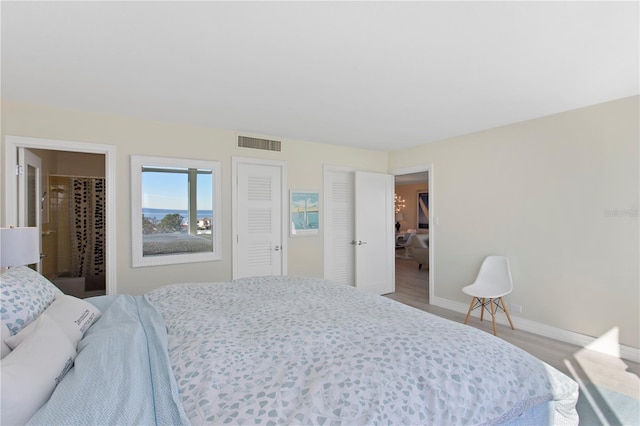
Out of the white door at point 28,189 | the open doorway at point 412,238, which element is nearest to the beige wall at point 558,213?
the open doorway at point 412,238

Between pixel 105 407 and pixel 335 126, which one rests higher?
pixel 335 126

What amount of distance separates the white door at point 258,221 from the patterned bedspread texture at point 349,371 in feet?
7.23

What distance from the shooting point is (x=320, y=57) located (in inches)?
82.6

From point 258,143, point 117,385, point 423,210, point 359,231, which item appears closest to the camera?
point 117,385

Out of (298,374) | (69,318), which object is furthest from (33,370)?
(298,374)

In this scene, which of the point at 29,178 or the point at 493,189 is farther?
the point at 493,189

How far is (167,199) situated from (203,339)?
2.60 m

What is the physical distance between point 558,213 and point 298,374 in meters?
3.40

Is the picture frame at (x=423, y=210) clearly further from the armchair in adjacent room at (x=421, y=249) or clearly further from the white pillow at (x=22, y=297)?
the white pillow at (x=22, y=297)

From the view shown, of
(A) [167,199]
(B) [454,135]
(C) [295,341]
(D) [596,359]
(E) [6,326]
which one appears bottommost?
(D) [596,359]

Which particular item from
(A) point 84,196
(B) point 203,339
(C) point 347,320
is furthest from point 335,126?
(A) point 84,196

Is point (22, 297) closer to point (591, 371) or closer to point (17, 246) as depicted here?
point (17, 246)

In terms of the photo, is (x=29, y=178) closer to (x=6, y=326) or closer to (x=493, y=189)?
(x=6, y=326)

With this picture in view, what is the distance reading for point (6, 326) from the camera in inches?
51.8
